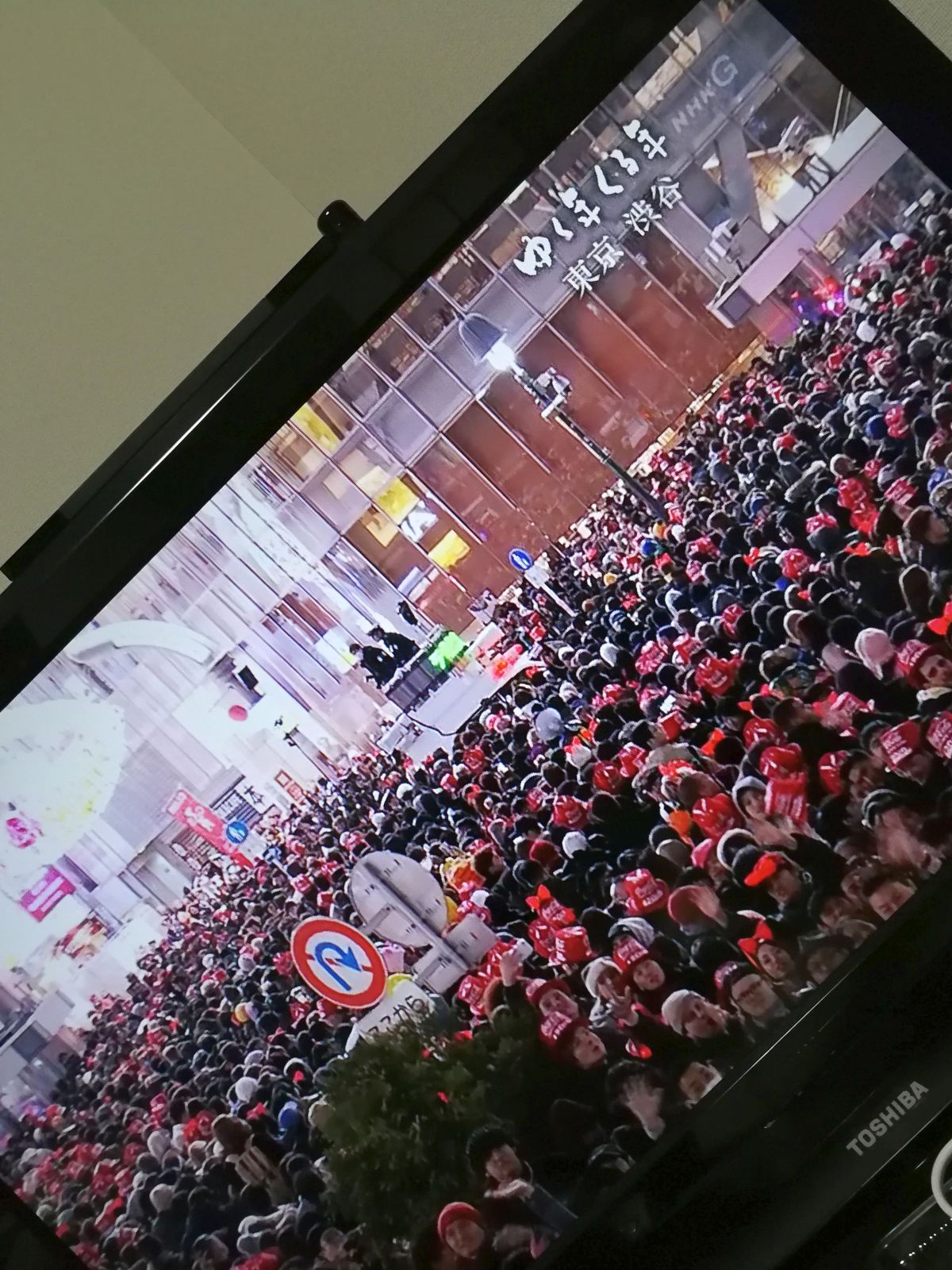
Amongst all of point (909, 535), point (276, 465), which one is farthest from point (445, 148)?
point (909, 535)

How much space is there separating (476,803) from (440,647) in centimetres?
16

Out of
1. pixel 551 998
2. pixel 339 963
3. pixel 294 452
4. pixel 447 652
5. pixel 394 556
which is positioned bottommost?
pixel 551 998

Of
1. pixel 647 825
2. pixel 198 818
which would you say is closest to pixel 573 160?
pixel 647 825

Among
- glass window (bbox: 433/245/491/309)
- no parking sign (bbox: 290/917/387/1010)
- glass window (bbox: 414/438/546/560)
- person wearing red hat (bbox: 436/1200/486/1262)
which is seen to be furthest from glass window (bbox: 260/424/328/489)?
person wearing red hat (bbox: 436/1200/486/1262)

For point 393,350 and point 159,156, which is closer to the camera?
point 393,350

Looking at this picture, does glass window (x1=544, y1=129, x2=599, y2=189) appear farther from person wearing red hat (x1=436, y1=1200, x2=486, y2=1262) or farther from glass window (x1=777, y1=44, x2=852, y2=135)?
person wearing red hat (x1=436, y1=1200, x2=486, y2=1262)

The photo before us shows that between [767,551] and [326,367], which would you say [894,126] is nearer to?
[767,551]

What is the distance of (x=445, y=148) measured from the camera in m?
0.90

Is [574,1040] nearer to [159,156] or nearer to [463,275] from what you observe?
[463,275]

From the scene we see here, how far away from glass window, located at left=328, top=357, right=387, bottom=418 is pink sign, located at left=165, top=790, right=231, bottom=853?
43 centimetres

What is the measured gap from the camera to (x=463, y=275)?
0.92m

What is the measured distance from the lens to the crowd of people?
2.90ft

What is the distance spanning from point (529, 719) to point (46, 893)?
538mm

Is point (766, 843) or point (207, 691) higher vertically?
point (207, 691)
